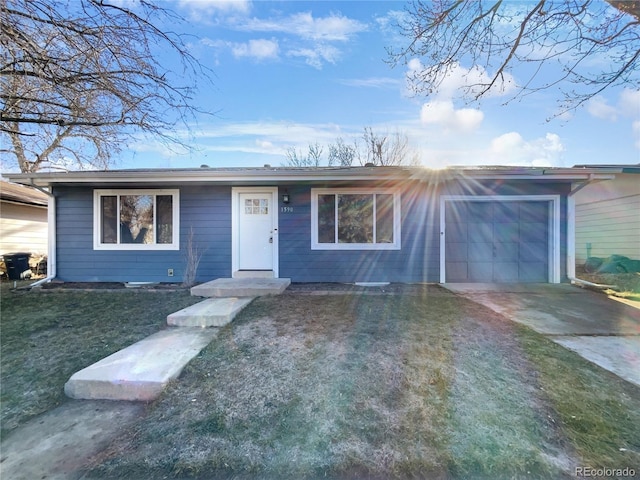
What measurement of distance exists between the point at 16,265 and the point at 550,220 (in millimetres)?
14232

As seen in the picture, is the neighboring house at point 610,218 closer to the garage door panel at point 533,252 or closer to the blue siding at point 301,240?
the garage door panel at point 533,252

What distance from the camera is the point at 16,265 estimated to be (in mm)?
8609

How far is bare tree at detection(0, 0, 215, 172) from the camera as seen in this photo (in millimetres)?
3859

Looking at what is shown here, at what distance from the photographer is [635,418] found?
2.12 m

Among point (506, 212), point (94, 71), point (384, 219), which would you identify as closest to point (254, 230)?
point (384, 219)

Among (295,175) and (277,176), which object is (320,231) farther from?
(277,176)

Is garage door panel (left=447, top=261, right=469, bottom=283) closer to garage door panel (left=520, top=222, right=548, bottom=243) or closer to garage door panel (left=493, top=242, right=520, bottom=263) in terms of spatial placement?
garage door panel (left=493, top=242, right=520, bottom=263)

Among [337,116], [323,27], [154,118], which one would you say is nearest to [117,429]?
[154,118]

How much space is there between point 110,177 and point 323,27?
5.38 meters

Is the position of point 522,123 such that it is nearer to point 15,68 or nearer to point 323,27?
point 323,27

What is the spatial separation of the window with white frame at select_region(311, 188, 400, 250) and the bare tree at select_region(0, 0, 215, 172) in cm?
331

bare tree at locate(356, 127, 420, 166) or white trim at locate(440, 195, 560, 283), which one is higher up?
bare tree at locate(356, 127, 420, 166)

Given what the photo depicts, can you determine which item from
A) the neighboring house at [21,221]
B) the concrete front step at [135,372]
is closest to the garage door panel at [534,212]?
the concrete front step at [135,372]

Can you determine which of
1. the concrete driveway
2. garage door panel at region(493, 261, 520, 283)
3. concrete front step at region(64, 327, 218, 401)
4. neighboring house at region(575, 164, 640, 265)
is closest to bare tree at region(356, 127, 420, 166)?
neighboring house at region(575, 164, 640, 265)
